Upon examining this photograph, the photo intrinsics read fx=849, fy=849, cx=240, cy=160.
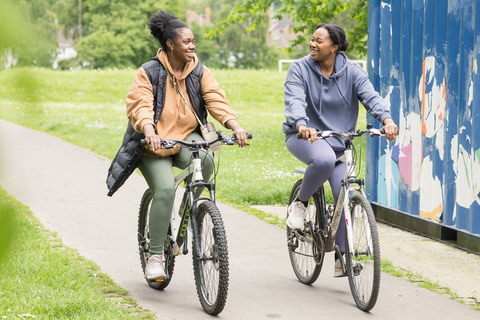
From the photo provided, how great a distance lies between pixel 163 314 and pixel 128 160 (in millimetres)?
878

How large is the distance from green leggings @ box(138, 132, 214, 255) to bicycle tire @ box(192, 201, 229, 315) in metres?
0.22

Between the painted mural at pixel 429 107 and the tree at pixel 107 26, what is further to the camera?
the painted mural at pixel 429 107

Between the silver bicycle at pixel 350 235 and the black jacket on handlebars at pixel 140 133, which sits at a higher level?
the black jacket on handlebars at pixel 140 133

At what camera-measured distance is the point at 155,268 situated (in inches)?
192

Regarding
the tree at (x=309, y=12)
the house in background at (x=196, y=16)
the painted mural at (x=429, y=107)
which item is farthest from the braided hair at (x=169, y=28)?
the tree at (x=309, y=12)

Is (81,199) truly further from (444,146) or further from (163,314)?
(163,314)

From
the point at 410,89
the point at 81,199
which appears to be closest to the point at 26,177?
the point at 410,89

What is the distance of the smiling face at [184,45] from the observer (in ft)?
15.6

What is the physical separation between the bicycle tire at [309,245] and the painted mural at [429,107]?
164 centimetres

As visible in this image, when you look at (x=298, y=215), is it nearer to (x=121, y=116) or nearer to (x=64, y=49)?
(x=64, y=49)

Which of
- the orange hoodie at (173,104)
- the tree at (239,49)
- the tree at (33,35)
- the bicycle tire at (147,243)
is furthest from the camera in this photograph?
the tree at (239,49)

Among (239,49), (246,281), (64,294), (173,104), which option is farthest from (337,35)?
(239,49)

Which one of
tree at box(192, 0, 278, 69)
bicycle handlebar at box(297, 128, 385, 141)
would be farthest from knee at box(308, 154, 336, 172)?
tree at box(192, 0, 278, 69)

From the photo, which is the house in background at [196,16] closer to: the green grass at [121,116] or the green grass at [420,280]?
the green grass at [121,116]
